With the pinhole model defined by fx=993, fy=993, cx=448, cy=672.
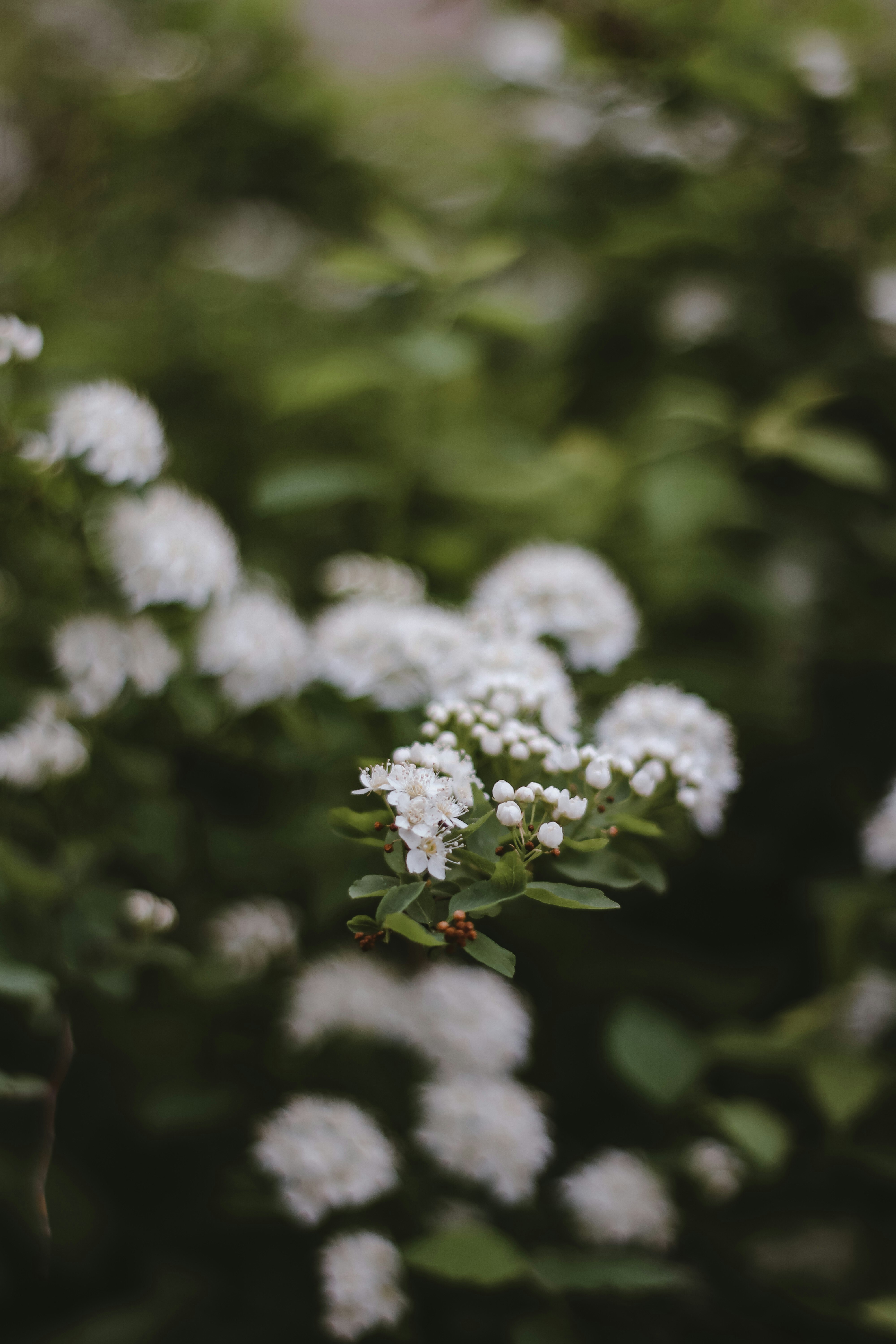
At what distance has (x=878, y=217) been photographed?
4.77ft

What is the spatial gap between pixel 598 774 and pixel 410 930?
0.20 meters

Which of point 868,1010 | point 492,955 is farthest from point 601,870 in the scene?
point 868,1010

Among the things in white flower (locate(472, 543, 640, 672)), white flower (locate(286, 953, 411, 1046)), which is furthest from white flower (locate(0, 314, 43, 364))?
white flower (locate(286, 953, 411, 1046))

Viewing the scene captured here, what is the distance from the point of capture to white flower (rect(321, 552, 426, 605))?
1.11 meters

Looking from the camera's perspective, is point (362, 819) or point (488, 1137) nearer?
point (362, 819)

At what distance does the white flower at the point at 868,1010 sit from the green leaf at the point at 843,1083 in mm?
74

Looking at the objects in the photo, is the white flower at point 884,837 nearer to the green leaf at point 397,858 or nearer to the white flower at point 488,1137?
the white flower at point 488,1137

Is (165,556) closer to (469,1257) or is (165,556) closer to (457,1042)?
(457,1042)

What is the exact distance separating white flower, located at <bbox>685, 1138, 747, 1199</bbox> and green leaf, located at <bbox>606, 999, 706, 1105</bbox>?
0.08 metres

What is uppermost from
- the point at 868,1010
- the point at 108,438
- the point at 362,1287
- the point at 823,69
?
the point at 823,69

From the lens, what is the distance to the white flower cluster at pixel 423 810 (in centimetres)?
61

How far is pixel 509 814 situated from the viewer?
24.5 inches

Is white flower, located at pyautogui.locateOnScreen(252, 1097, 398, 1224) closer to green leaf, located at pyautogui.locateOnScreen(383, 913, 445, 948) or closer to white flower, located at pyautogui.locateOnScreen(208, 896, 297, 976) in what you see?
white flower, located at pyautogui.locateOnScreen(208, 896, 297, 976)

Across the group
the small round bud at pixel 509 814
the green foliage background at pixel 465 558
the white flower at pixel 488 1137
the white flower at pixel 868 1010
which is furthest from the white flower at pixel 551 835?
the white flower at pixel 868 1010
